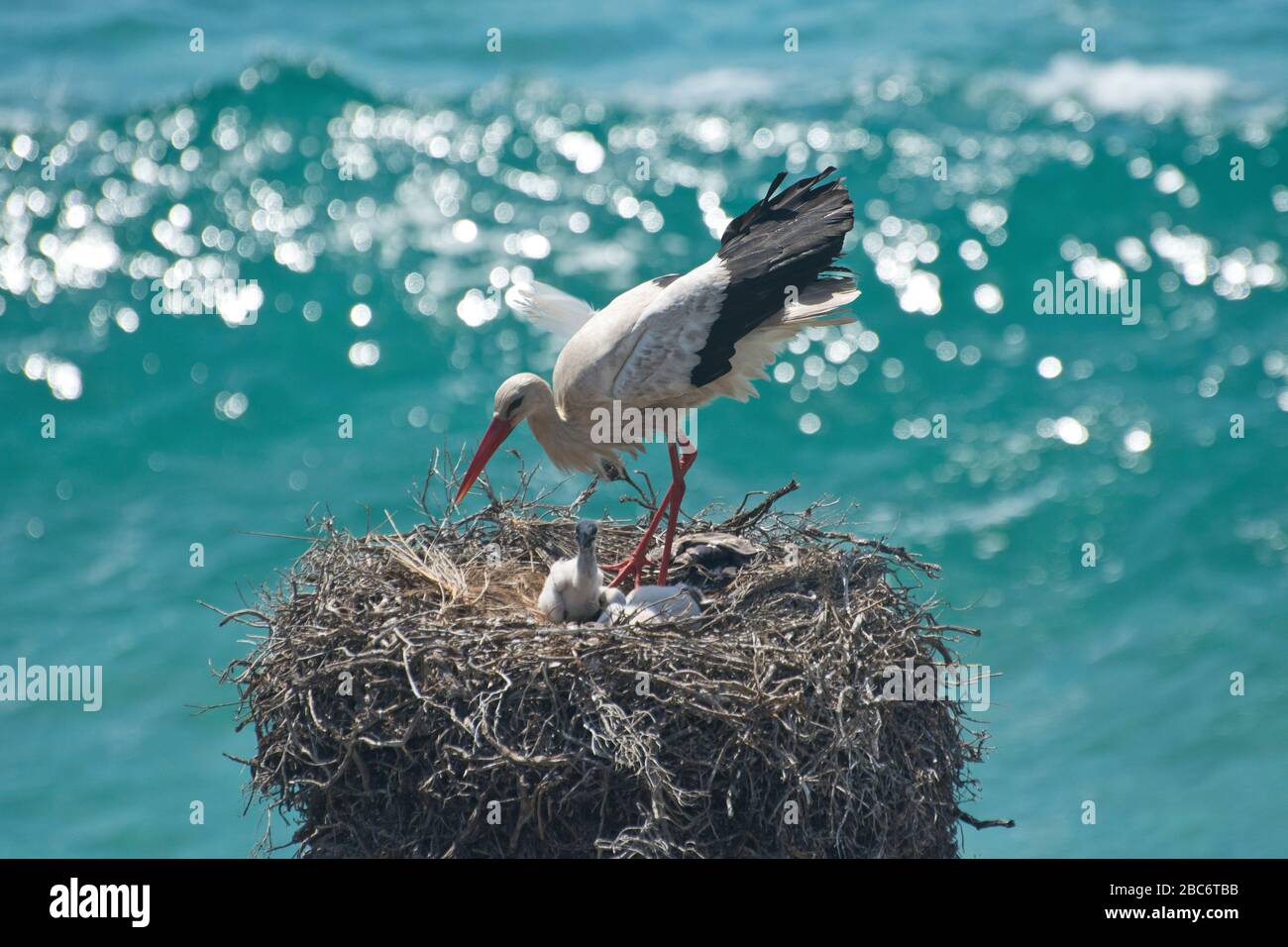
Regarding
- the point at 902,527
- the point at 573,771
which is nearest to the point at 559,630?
the point at 573,771

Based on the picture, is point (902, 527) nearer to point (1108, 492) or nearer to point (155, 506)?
point (1108, 492)

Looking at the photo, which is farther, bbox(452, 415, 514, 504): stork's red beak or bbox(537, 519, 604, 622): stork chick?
bbox(452, 415, 514, 504): stork's red beak

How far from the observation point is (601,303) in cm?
1512

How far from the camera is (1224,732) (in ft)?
47.0

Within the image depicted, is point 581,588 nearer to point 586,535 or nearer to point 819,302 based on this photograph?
point 586,535

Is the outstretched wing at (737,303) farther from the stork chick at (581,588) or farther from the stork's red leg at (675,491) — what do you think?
the stork chick at (581,588)

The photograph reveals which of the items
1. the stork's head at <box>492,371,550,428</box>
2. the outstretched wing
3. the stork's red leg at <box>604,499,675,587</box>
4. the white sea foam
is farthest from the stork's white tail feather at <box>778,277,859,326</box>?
the white sea foam

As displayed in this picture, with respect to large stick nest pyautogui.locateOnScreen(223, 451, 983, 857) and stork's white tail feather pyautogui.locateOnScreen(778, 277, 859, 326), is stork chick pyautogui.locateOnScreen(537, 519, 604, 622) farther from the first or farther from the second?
stork's white tail feather pyautogui.locateOnScreen(778, 277, 859, 326)

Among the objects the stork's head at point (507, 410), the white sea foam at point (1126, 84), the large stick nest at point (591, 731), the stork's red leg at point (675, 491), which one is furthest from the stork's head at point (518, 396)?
the white sea foam at point (1126, 84)

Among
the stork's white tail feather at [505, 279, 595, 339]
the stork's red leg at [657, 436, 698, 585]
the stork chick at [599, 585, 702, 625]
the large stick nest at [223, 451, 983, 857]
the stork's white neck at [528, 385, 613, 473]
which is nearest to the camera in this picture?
the large stick nest at [223, 451, 983, 857]

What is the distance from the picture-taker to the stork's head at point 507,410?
686cm

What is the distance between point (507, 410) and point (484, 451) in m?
0.22

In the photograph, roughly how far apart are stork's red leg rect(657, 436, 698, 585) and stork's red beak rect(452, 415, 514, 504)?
2.75 feet

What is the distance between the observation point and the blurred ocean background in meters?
14.8
